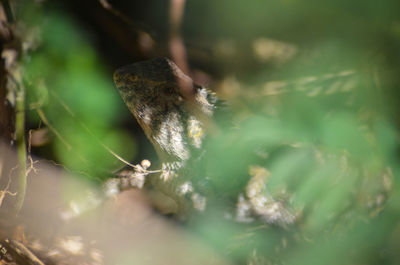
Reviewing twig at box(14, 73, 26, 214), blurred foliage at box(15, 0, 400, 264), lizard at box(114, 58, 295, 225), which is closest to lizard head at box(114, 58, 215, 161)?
lizard at box(114, 58, 295, 225)

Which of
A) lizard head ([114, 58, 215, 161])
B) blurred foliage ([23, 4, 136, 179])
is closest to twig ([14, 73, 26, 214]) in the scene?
blurred foliage ([23, 4, 136, 179])

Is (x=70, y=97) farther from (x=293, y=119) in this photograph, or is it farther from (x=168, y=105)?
(x=293, y=119)

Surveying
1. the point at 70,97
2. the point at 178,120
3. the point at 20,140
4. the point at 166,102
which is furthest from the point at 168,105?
the point at 20,140

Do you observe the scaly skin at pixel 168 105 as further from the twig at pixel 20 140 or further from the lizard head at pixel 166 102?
the twig at pixel 20 140

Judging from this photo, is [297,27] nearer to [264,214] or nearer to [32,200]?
[264,214]

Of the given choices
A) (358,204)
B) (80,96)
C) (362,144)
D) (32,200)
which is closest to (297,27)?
(362,144)

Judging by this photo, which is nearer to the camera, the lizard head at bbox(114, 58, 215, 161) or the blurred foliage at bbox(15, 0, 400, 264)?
the blurred foliage at bbox(15, 0, 400, 264)

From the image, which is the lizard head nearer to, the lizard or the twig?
the lizard
